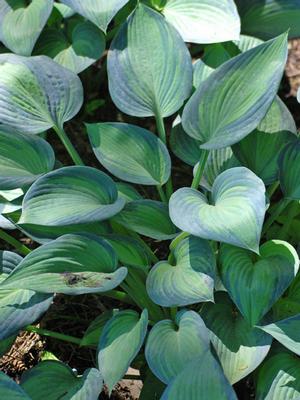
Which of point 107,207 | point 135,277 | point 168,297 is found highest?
point 107,207

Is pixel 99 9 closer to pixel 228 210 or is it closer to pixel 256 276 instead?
pixel 228 210

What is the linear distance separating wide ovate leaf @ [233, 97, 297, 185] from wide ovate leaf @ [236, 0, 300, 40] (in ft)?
1.55

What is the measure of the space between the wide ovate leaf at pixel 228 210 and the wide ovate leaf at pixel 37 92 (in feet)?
1.32

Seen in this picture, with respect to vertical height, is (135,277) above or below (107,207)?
below

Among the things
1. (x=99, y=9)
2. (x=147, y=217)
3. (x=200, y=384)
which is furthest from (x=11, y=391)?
(x=99, y=9)

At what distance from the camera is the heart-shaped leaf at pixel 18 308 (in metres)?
1.57

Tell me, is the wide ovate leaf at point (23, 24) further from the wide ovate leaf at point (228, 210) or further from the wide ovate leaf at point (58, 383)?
the wide ovate leaf at point (58, 383)

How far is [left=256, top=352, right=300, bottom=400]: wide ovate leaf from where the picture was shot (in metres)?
1.53

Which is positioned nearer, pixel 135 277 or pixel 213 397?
pixel 213 397

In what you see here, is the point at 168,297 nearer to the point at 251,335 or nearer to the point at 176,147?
the point at 251,335

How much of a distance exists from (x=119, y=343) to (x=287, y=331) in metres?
0.35

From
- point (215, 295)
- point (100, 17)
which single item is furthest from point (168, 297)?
point (100, 17)

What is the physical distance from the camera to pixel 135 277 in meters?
1.75

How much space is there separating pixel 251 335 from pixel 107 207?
41 cm
